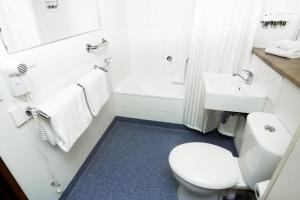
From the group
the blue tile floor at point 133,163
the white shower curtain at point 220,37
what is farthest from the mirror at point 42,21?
the blue tile floor at point 133,163

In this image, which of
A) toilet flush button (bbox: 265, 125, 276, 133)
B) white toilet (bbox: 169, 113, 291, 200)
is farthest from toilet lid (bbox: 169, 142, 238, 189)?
toilet flush button (bbox: 265, 125, 276, 133)

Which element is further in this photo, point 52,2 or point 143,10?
point 143,10

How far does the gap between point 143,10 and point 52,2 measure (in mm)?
1172

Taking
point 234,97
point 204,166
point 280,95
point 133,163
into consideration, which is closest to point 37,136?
point 133,163

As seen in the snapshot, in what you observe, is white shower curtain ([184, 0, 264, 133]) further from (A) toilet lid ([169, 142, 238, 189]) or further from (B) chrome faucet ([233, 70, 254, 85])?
(A) toilet lid ([169, 142, 238, 189])

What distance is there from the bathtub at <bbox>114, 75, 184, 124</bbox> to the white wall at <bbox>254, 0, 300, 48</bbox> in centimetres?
90

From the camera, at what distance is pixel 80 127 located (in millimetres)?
1275

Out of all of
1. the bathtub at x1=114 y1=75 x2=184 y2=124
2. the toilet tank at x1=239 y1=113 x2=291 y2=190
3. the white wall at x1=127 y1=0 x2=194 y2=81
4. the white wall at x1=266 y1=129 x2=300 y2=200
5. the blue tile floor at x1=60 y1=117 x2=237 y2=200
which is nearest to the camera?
the white wall at x1=266 y1=129 x2=300 y2=200

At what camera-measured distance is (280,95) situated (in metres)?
1.14

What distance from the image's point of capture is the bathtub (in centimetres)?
201

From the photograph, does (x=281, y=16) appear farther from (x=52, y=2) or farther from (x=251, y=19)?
(x=52, y=2)

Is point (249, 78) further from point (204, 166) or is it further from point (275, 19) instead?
point (204, 166)

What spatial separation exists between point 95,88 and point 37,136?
0.53 metres

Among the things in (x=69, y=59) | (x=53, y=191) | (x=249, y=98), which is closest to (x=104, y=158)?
(x=53, y=191)
